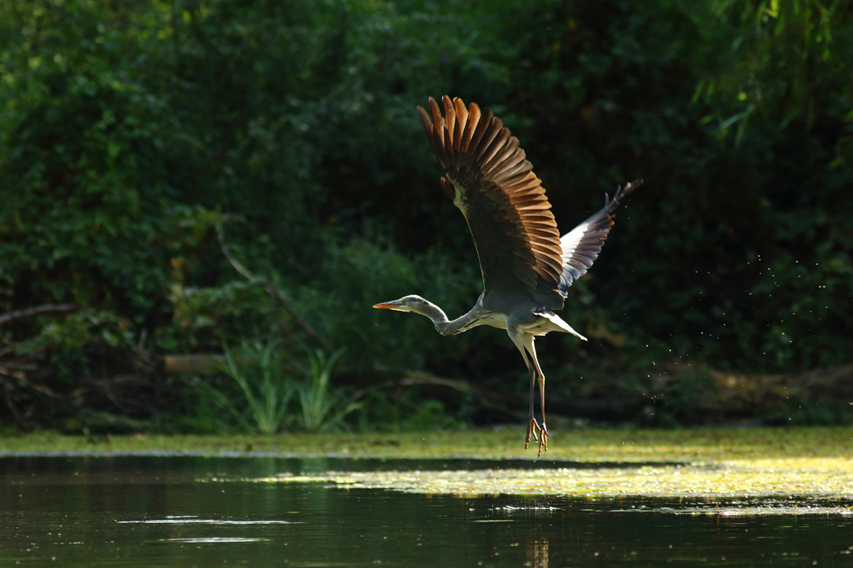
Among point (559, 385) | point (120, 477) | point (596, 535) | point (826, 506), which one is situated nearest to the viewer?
point (596, 535)

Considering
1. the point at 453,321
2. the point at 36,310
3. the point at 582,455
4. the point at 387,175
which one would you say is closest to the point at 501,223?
the point at 453,321

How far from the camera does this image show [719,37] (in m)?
17.5

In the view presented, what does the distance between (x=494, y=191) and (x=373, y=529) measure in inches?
82.8

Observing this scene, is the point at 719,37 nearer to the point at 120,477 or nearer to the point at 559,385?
the point at 559,385

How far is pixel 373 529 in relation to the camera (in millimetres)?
5629

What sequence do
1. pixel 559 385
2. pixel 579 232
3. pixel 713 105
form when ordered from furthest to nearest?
pixel 713 105 < pixel 559 385 < pixel 579 232

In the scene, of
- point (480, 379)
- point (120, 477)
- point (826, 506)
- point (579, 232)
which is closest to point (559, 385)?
point (480, 379)

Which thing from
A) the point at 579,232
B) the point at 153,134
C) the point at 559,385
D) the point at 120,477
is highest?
the point at 153,134

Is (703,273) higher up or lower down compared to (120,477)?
higher up

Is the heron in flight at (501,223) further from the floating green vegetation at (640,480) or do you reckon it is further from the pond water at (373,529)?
the pond water at (373,529)

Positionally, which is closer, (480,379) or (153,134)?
(153,134)

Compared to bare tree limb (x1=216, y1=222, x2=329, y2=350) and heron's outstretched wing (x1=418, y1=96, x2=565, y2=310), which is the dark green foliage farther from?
heron's outstretched wing (x1=418, y1=96, x2=565, y2=310)

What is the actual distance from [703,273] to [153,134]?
7.55m

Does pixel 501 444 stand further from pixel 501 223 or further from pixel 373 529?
pixel 373 529
